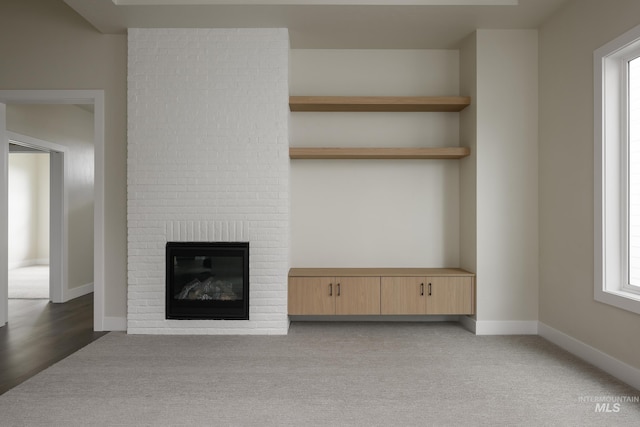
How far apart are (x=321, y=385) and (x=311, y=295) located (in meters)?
1.47

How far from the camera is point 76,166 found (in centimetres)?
671

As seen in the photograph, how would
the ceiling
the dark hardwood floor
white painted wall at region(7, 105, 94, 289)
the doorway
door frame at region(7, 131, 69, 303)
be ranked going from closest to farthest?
the dark hardwood floor < the ceiling < white painted wall at region(7, 105, 94, 289) < door frame at region(7, 131, 69, 303) < the doorway

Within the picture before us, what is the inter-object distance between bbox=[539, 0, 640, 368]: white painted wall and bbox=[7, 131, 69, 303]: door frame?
18.9 feet

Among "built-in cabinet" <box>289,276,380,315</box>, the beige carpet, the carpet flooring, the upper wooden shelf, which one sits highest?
the upper wooden shelf

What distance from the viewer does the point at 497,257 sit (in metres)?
4.50

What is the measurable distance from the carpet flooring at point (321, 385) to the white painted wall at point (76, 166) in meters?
2.89

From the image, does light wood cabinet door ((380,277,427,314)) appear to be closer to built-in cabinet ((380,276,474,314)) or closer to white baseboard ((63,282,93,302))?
built-in cabinet ((380,276,474,314))

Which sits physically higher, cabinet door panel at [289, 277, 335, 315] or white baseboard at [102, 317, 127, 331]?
cabinet door panel at [289, 277, 335, 315]

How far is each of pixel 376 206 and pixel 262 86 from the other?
1697 millimetres

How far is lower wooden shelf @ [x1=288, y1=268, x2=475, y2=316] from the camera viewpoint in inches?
178

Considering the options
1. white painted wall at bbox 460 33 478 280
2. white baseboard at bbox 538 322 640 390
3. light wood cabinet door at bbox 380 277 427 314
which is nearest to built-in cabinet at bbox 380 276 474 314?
light wood cabinet door at bbox 380 277 427 314

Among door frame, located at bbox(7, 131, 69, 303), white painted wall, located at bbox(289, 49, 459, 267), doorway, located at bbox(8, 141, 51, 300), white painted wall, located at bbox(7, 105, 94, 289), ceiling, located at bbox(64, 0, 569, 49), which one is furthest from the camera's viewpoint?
doorway, located at bbox(8, 141, 51, 300)

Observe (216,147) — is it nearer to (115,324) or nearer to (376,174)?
(376,174)

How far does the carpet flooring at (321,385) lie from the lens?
2.61 meters
